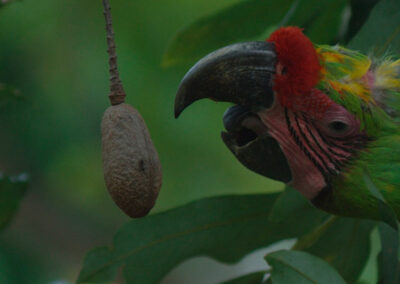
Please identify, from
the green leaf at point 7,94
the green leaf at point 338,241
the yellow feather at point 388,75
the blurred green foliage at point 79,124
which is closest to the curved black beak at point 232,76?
the yellow feather at point 388,75

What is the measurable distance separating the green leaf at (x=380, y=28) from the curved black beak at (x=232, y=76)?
0.96 ft

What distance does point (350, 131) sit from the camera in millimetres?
1123

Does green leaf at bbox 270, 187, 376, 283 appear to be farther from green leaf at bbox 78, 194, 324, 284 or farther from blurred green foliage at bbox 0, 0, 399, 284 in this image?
blurred green foliage at bbox 0, 0, 399, 284

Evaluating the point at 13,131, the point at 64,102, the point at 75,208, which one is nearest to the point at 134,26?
the point at 64,102

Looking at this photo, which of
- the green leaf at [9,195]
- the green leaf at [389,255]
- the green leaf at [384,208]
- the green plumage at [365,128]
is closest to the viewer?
the green leaf at [384,208]

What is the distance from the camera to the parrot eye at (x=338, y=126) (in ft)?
3.66

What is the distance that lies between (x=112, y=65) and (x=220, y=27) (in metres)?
0.63

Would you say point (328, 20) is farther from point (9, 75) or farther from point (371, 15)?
point (9, 75)

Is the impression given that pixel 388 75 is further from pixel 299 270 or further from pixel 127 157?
pixel 127 157

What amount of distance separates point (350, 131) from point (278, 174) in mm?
151

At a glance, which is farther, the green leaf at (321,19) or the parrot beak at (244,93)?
the green leaf at (321,19)

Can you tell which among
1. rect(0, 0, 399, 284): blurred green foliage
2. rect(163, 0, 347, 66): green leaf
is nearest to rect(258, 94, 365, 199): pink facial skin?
rect(163, 0, 347, 66): green leaf

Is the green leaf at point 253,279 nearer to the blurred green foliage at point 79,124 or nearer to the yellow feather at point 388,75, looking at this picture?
the yellow feather at point 388,75

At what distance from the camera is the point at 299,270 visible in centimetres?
108
